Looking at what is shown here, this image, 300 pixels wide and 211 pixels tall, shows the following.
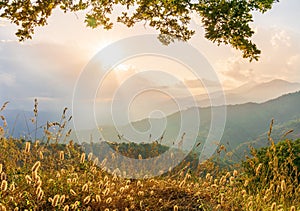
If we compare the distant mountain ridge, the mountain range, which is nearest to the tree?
the mountain range

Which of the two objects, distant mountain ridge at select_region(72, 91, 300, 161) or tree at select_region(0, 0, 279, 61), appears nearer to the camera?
tree at select_region(0, 0, 279, 61)

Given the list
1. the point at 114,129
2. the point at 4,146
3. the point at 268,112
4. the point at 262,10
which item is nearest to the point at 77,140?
the point at 114,129

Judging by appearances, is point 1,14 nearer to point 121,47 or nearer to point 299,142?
point 121,47

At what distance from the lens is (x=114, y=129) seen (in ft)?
26.8

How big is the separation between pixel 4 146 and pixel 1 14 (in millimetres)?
3050

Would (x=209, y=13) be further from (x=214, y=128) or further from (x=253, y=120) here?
(x=253, y=120)

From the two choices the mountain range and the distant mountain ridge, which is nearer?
the mountain range

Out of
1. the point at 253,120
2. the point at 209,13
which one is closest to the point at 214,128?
the point at 209,13

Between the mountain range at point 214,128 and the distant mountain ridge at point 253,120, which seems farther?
the distant mountain ridge at point 253,120

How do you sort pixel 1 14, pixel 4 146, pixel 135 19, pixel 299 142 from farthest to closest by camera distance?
pixel 135 19 → pixel 299 142 → pixel 1 14 → pixel 4 146

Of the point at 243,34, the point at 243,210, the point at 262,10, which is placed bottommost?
the point at 243,210

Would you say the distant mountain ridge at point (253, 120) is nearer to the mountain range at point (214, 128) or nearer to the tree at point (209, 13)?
the mountain range at point (214, 128)

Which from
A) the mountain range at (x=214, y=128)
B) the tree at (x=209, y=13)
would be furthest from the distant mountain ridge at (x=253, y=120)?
the tree at (x=209, y=13)

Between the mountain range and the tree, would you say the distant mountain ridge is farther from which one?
the tree
